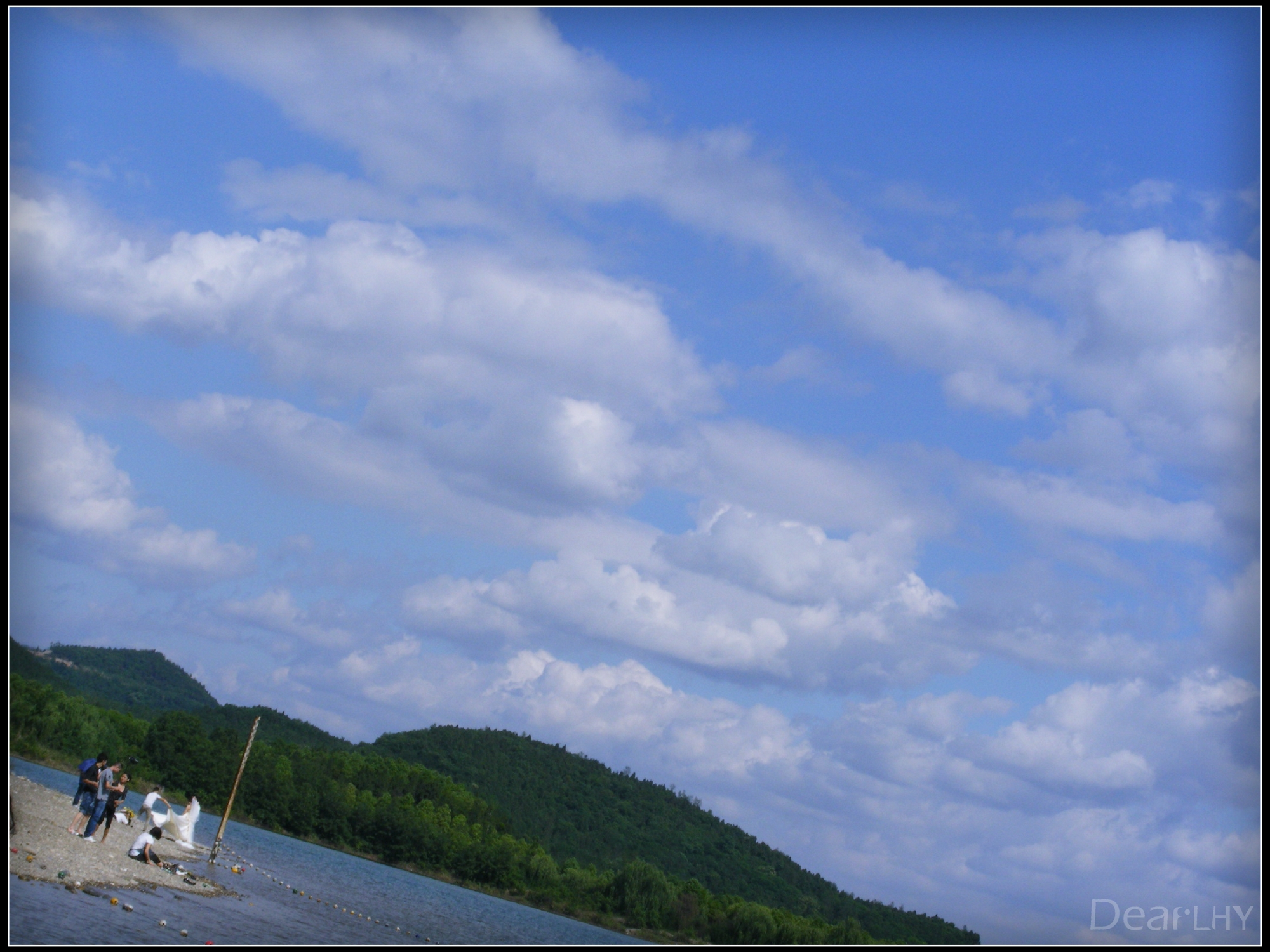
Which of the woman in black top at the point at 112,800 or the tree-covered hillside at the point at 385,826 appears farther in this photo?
the tree-covered hillside at the point at 385,826

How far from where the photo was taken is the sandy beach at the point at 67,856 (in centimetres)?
2891

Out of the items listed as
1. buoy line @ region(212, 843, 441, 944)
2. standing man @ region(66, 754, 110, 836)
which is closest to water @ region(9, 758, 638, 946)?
buoy line @ region(212, 843, 441, 944)

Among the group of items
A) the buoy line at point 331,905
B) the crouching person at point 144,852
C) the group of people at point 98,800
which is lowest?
the buoy line at point 331,905

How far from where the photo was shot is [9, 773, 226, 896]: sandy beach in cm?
2891

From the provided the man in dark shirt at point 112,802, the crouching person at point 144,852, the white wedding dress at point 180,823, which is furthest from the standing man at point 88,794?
the white wedding dress at point 180,823

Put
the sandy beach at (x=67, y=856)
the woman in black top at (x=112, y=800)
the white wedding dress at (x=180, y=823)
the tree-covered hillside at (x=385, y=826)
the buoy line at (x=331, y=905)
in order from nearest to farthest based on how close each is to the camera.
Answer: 1. the sandy beach at (x=67, y=856)
2. the woman in black top at (x=112, y=800)
3. the white wedding dress at (x=180, y=823)
4. the buoy line at (x=331, y=905)
5. the tree-covered hillside at (x=385, y=826)

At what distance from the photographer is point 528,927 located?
270 feet

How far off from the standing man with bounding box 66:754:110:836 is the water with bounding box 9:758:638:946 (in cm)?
373

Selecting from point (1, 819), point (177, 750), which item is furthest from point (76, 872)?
point (177, 750)

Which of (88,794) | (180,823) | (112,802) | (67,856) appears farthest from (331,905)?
(67,856)

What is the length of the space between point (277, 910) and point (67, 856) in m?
11.7

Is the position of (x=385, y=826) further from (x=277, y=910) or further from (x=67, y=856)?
(x=67, y=856)

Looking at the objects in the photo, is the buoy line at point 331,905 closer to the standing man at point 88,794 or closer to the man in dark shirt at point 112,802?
the man in dark shirt at point 112,802

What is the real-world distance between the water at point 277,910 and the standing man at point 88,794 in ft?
12.2
